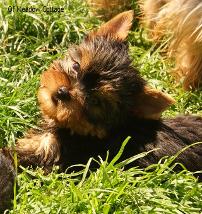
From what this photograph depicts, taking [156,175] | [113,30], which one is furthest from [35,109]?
[156,175]

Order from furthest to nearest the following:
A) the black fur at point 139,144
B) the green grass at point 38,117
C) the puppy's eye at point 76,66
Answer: the black fur at point 139,144, the puppy's eye at point 76,66, the green grass at point 38,117

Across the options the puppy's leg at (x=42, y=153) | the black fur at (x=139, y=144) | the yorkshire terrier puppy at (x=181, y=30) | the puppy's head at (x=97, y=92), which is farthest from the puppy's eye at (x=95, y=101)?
the yorkshire terrier puppy at (x=181, y=30)

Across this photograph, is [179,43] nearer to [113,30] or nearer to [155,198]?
[113,30]

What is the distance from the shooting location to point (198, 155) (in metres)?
3.65

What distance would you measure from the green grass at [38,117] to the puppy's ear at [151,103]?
0.32 metres

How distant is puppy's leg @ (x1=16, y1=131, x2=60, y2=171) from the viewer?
145 inches

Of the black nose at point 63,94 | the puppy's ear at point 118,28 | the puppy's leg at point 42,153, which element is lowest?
the puppy's leg at point 42,153

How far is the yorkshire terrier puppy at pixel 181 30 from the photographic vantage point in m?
4.47

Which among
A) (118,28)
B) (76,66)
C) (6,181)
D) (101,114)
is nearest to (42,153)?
(6,181)

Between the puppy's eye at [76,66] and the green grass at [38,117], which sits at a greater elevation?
the puppy's eye at [76,66]

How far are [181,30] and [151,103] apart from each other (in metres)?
1.26

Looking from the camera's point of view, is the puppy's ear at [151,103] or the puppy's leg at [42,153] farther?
the puppy's leg at [42,153]

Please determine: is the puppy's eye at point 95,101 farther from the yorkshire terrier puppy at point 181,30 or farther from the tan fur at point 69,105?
the yorkshire terrier puppy at point 181,30

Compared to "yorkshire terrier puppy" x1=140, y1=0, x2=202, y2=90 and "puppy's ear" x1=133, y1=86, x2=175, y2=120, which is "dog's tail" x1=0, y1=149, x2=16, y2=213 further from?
"yorkshire terrier puppy" x1=140, y1=0, x2=202, y2=90
